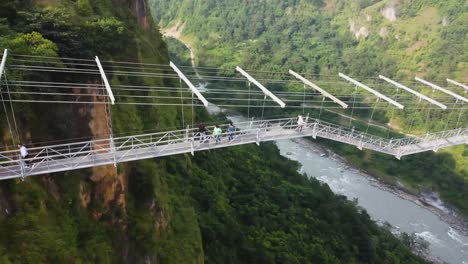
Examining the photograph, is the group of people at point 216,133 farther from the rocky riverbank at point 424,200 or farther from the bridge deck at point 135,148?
the rocky riverbank at point 424,200

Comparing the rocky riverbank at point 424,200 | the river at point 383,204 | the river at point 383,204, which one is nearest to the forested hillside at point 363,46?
the rocky riverbank at point 424,200

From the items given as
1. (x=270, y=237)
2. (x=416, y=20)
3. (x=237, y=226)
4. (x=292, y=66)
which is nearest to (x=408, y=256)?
(x=270, y=237)

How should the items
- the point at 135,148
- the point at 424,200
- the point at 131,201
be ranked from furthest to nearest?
the point at 424,200 → the point at 131,201 → the point at 135,148

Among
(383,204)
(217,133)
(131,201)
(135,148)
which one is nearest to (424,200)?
(383,204)

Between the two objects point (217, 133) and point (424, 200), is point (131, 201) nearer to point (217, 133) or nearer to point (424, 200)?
point (217, 133)

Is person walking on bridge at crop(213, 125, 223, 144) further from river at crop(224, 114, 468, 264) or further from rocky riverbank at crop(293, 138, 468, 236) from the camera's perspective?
rocky riverbank at crop(293, 138, 468, 236)

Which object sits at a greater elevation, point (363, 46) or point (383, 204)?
point (363, 46)
